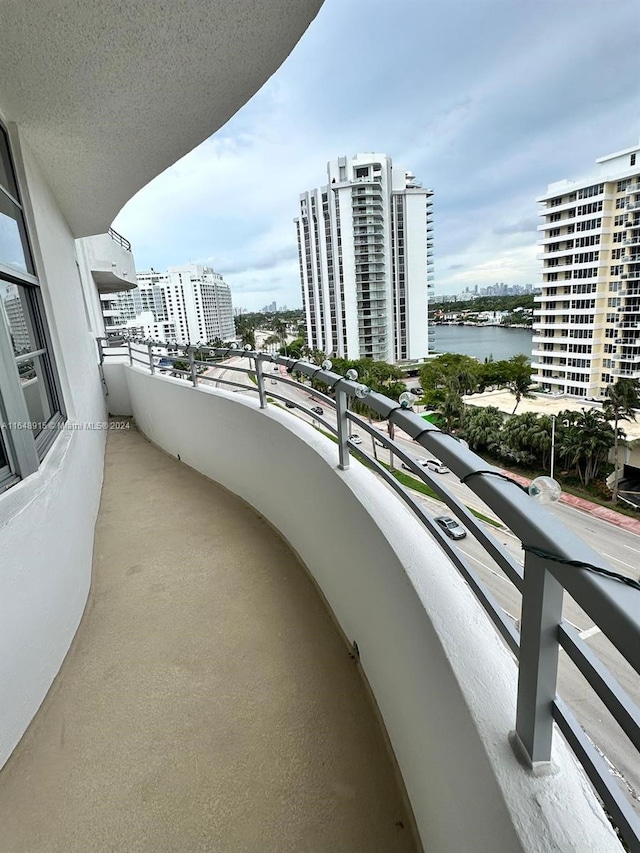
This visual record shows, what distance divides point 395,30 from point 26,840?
11231 millimetres

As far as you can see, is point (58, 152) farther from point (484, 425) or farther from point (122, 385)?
point (484, 425)

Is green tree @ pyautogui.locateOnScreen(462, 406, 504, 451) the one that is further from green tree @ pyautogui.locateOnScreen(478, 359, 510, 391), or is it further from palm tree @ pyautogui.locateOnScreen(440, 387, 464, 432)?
green tree @ pyautogui.locateOnScreen(478, 359, 510, 391)

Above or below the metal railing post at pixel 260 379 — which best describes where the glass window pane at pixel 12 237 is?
above

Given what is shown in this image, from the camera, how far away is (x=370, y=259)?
36062 mm

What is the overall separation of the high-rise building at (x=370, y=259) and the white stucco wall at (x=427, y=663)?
32.9 metres

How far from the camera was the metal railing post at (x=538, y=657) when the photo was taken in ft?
2.05

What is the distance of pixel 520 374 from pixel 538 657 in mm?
32126

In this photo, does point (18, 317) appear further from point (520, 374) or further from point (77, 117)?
point (520, 374)

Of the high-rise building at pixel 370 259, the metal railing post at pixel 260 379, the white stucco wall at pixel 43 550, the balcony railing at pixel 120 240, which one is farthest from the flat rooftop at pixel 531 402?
the white stucco wall at pixel 43 550

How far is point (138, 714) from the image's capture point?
1668mm

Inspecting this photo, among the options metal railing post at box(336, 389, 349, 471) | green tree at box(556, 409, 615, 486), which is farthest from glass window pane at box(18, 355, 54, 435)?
green tree at box(556, 409, 615, 486)

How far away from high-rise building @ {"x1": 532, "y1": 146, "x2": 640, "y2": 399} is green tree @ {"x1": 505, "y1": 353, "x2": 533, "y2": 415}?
1.22 meters

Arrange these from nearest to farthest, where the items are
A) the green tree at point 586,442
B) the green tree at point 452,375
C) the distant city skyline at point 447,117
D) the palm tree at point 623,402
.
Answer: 1. the distant city skyline at point 447,117
2. the green tree at point 586,442
3. the palm tree at point 623,402
4. the green tree at point 452,375

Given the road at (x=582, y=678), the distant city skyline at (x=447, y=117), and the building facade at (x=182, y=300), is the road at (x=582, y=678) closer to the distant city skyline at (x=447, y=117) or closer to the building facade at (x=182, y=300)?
the distant city skyline at (x=447, y=117)
